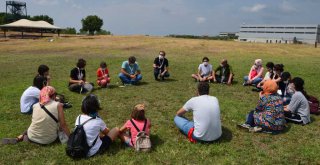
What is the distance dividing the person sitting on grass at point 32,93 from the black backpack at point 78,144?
3256 mm

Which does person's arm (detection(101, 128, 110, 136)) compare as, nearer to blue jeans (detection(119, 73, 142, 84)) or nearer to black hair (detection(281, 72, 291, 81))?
black hair (detection(281, 72, 291, 81))

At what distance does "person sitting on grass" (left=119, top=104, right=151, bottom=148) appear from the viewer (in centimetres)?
741

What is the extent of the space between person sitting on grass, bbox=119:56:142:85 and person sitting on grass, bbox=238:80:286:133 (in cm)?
810

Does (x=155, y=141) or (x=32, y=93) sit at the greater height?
(x=32, y=93)

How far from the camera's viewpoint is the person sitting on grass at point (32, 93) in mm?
9469

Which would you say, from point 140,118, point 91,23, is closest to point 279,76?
point 140,118

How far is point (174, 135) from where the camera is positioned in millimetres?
8461

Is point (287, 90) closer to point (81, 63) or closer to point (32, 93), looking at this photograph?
point (81, 63)

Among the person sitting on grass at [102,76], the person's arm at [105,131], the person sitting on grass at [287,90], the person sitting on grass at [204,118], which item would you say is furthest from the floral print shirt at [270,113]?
Answer: the person sitting on grass at [102,76]

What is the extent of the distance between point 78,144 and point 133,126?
50.9 inches

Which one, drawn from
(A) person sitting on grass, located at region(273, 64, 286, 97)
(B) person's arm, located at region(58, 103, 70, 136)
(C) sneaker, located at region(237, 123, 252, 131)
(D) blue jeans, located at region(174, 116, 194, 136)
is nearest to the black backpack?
(B) person's arm, located at region(58, 103, 70, 136)

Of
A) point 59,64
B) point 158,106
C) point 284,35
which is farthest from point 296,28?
point 158,106

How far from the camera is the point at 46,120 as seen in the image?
23.9 feet

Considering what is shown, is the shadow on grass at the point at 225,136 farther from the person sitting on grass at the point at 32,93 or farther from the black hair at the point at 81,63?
the black hair at the point at 81,63
